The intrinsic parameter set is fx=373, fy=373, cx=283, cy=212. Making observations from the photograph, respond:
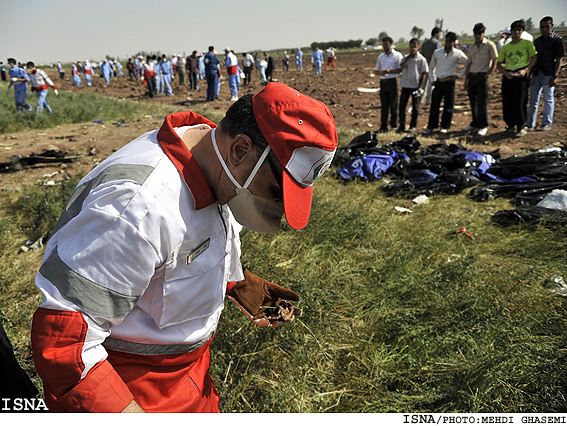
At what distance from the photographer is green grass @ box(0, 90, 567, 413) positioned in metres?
1.80

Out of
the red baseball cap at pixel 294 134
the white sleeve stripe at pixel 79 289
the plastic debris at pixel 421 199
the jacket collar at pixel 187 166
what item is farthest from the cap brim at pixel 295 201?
the plastic debris at pixel 421 199

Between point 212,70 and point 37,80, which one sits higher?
point 212,70

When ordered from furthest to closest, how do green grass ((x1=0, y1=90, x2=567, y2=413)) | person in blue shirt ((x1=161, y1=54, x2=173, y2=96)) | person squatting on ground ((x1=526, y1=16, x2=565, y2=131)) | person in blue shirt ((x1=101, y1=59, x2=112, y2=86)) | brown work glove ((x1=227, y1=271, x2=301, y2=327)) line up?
1. person in blue shirt ((x1=101, y1=59, x2=112, y2=86))
2. person in blue shirt ((x1=161, y1=54, x2=173, y2=96))
3. person squatting on ground ((x1=526, y1=16, x2=565, y2=131))
4. green grass ((x1=0, y1=90, x2=567, y2=413))
5. brown work glove ((x1=227, y1=271, x2=301, y2=327))

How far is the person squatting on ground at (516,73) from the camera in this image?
6.60 m

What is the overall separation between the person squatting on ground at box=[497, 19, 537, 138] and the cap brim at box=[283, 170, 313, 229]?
7337mm

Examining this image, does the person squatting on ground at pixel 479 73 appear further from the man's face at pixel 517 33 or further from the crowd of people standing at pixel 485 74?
the man's face at pixel 517 33

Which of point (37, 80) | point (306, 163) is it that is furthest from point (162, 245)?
point (37, 80)

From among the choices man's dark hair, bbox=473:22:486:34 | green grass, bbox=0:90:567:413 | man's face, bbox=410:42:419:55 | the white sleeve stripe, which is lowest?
green grass, bbox=0:90:567:413

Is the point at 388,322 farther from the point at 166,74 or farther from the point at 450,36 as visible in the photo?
the point at 166,74

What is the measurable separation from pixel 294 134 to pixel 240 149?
0.17 m

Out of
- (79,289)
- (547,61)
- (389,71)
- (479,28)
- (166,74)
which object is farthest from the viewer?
(166,74)

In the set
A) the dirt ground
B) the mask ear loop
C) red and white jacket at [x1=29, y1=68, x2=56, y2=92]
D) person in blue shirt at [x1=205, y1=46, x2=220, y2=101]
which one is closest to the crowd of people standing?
the dirt ground

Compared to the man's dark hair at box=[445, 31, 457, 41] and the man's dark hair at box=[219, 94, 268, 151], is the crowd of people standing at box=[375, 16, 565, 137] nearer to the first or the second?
the man's dark hair at box=[445, 31, 457, 41]

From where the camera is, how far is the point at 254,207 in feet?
3.94
